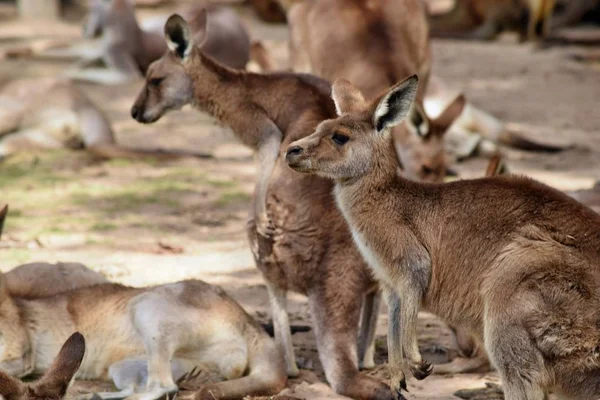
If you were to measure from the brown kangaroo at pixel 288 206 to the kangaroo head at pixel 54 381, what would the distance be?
1.25m

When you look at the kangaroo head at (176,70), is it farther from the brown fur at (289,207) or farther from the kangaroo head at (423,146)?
the kangaroo head at (423,146)

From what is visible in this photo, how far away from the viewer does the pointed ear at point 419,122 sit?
7.99 meters

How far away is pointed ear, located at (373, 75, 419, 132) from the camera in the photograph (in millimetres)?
4773

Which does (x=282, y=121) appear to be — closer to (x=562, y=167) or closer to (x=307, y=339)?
(x=307, y=339)

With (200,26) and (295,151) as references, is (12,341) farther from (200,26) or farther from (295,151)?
(200,26)


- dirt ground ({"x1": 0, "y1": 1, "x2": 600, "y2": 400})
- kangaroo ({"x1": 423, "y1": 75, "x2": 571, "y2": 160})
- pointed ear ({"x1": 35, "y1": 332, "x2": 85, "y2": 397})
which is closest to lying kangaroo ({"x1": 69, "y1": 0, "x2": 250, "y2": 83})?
dirt ground ({"x1": 0, "y1": 1, "x2": 600, "y2": 400})

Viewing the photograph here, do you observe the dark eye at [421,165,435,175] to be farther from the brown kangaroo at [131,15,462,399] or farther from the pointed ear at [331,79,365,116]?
the pointed ear at [331,79,365,116]

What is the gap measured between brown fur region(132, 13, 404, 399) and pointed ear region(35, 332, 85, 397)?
1241 mm

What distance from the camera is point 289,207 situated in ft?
18.5

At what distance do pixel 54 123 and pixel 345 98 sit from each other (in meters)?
5.07

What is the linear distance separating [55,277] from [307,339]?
132 cm

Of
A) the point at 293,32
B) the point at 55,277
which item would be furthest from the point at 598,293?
the point at 293,32

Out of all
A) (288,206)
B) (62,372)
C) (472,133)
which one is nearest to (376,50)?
(472,133)

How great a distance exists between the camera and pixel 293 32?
29.5 ft
